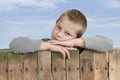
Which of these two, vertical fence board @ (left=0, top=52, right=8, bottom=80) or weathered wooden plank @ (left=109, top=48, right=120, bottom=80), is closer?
vertical fence board @ (left=0, top=52, right=8, bottom=80)

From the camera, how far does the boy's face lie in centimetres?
500

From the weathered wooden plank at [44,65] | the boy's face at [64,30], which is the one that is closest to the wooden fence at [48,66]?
the weathered wooden plank at [44,65]

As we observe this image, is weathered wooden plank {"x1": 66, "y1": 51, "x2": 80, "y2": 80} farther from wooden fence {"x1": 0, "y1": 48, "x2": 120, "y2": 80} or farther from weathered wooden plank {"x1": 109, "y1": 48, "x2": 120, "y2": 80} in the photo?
weathered wooden plank {"x1": 109, "y1": 48, "x2": 120, "y2": 80}

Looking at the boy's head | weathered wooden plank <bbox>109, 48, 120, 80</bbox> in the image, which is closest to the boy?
the boy's head

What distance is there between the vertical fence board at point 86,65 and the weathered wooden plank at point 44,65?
→ 14.8 inches

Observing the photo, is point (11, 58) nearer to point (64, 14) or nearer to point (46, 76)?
point (46, 76)

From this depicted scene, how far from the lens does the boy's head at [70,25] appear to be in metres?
5.02

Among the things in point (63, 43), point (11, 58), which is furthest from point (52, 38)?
point (11, 58)

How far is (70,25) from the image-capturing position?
5.12 m

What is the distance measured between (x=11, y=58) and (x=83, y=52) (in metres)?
0.83

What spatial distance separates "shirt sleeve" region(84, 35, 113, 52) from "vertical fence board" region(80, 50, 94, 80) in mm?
99

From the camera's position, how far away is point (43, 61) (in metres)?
5.11

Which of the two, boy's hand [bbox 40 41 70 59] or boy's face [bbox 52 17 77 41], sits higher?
boy's face [bbox 52 17 77 41]

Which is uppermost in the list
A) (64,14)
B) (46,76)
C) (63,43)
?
(64,14)
